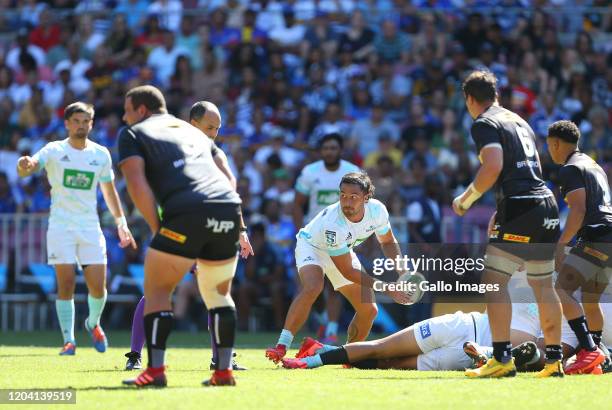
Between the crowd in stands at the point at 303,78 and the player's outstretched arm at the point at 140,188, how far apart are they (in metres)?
10.3

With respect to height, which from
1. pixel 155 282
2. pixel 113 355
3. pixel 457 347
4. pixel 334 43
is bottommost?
pixel 113 355

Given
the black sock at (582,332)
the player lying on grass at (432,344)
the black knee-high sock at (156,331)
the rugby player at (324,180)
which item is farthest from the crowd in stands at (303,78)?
the black knee-high sock at (156,331)

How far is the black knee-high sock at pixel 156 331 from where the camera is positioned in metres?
8.41

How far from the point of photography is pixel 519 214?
9.61 m

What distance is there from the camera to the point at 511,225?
9.59 m

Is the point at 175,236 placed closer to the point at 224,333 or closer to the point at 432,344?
the point at 224,333

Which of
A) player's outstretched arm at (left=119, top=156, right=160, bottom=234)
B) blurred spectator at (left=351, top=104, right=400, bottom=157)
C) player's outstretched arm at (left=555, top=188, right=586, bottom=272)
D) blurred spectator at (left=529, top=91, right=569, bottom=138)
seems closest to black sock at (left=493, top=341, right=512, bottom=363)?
player's outstretched arm at (left=555, top=188, right=586, bottom=272)

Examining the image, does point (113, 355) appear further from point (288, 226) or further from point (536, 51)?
point (536, 51)

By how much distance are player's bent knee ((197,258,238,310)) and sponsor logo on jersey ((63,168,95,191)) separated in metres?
5.06

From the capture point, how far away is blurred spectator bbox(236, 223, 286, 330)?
61.5 feet

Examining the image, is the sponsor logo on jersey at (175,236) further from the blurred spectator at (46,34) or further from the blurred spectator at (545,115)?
the blurred spectator at (46,34)

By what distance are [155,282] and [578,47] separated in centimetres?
1441

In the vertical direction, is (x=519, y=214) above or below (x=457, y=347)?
above

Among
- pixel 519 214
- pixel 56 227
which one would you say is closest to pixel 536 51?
pixel 56 227
